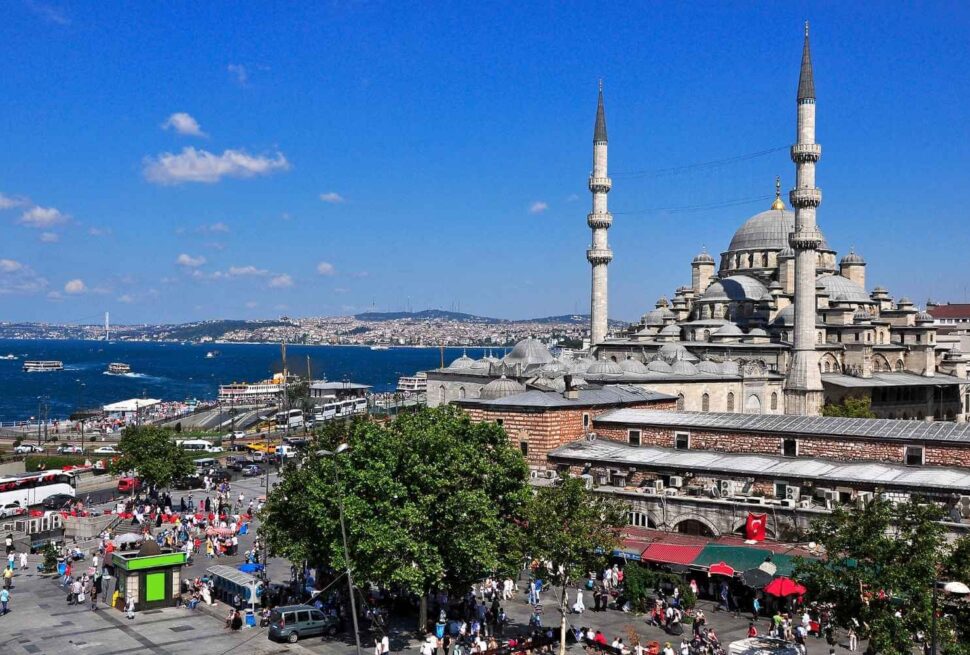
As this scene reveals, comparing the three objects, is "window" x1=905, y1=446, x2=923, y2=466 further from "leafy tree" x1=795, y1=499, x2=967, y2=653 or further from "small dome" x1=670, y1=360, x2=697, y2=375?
"small dome" x1=670, y1=360, x2=697, y2=375

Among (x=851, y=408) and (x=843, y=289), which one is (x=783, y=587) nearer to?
(x=851, y=408)

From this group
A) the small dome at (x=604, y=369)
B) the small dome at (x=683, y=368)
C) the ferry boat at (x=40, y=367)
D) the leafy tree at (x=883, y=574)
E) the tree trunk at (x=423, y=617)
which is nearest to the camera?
the leafy tree at (x=883, y=574)

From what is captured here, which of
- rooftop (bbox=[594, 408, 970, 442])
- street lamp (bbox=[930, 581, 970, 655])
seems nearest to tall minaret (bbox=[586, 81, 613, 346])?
rooftop (bbox=[594, 408, 970, 442])

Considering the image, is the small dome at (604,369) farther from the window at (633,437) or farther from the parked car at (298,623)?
the parked car at (298,623)

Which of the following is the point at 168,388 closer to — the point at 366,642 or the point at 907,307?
the point at 907,307

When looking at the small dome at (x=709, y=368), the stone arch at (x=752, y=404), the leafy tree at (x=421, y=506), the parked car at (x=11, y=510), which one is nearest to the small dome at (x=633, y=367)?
the small dome at (x=709, y=368)

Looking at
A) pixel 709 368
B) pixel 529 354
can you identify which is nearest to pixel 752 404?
pixel 709 368
